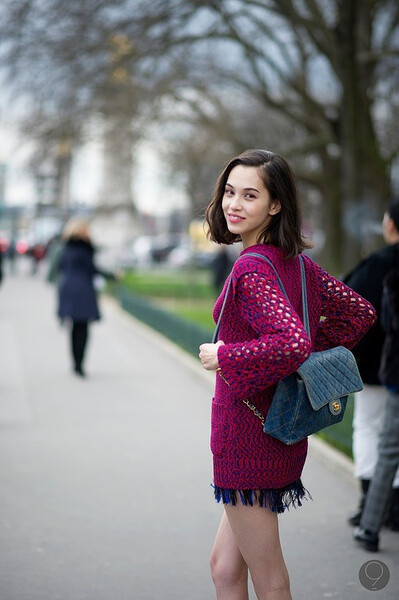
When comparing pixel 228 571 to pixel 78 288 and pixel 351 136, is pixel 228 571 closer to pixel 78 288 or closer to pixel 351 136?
pixel 78 288

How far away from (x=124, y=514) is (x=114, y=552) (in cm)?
77

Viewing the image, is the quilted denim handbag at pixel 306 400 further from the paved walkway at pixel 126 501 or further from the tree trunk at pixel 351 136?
the tree trunk at pixel 351 136

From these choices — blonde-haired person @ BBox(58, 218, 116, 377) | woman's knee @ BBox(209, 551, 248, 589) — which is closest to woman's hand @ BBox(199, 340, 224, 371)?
woman's knee @ BBox(209, 551, 248, 589)

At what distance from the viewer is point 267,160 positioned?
11.2ft

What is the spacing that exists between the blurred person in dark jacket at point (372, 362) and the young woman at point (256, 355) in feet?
6.92

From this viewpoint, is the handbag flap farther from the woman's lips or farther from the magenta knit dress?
the woman's lips

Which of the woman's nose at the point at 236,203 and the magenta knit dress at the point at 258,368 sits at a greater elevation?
the woman's nose at the point at 236,203

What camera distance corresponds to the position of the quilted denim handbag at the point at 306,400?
3240 mm

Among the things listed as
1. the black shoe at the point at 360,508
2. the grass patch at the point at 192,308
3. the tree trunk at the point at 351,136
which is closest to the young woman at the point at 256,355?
the black shoe at the point at 360,508

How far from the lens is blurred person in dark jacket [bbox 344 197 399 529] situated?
5.58 m

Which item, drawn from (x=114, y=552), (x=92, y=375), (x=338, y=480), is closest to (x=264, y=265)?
(x=114, y=552)

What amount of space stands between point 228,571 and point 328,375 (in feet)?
2.35

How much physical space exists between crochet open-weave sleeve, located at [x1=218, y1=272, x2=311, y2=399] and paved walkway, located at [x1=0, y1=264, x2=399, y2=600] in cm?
198

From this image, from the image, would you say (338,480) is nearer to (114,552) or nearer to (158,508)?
(158,508)
